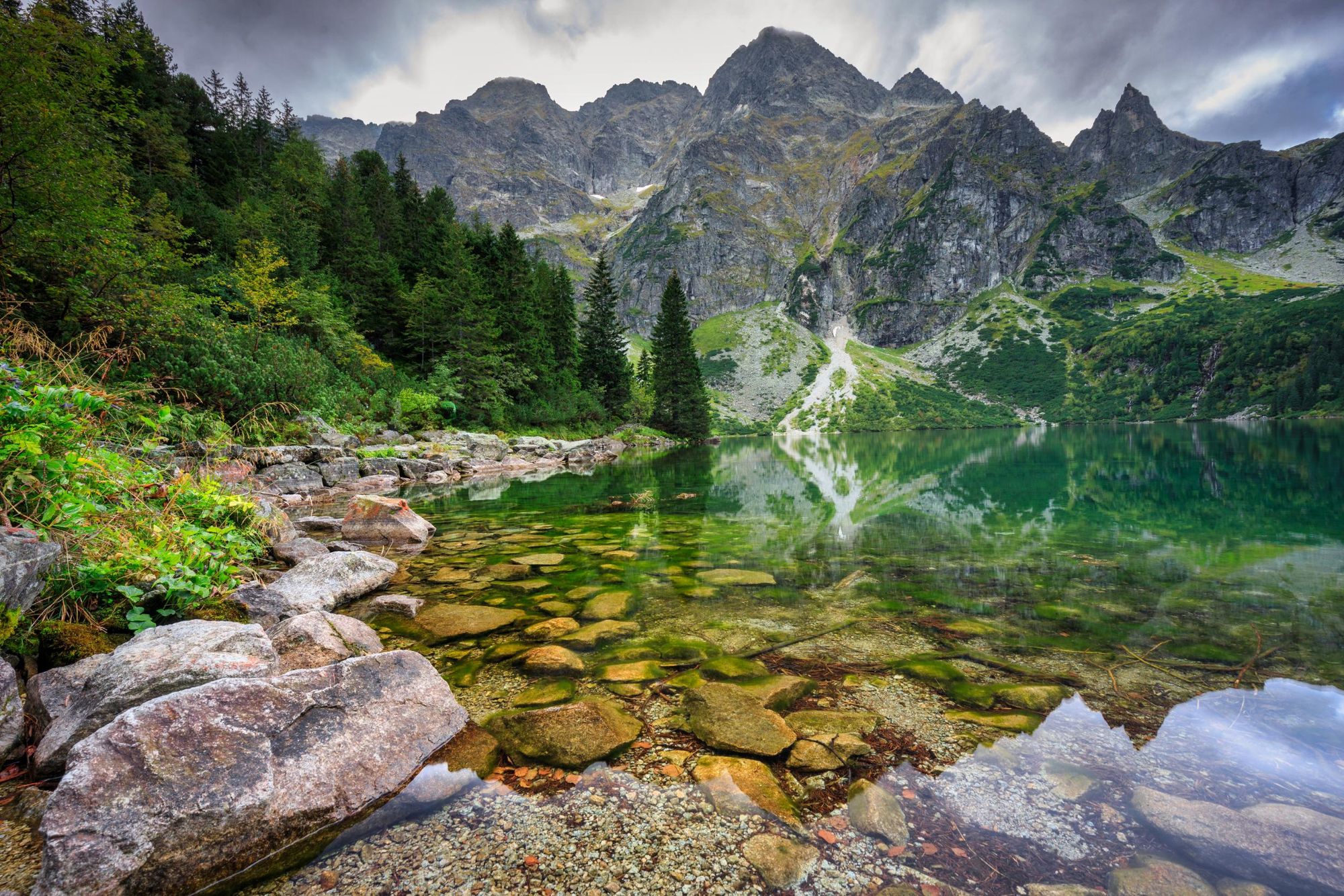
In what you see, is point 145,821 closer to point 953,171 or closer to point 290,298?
point 290,298

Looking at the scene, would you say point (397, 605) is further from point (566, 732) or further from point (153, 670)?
point (566, 732)

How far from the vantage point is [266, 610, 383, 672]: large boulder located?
416 centimetres

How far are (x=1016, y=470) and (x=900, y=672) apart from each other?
28.2 m

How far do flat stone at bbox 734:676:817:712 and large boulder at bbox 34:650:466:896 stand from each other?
2.62 meters

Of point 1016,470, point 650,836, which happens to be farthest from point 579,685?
point 1016,470

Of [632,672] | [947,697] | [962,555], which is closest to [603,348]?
[962,555]

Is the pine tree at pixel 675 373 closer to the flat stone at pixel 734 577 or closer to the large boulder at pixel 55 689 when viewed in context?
the flat stone at pixel 734 577

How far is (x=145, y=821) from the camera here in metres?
2.38

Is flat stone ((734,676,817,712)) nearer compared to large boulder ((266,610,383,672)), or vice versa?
large boulder ((266,610,383,672))

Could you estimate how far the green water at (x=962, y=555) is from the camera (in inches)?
244

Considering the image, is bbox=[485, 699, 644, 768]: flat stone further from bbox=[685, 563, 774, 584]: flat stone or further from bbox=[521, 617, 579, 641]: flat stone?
bbox=[685, 563, 774, 584]: flat stone

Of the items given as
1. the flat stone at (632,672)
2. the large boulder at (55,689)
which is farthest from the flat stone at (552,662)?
the large boulder at (55,689)

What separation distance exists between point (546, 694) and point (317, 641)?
2.07 metres

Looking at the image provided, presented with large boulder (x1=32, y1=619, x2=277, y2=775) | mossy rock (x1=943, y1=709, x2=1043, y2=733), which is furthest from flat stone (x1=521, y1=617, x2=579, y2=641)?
mossy rock (x1=943, y1=709, x2=1043, y2=733)
